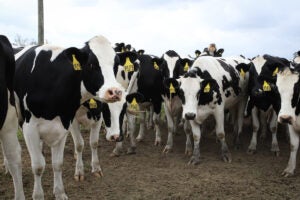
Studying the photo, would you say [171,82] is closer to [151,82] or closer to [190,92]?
[190,92]

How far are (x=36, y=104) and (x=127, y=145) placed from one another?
450 cm

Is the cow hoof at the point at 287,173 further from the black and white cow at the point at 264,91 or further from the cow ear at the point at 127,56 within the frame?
the cow ear at the point at 127,56

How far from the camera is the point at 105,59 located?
15.9 ft

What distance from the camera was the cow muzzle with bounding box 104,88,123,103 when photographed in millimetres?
4453

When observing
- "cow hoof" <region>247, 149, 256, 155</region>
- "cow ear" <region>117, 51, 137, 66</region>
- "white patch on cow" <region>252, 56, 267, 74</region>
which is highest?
"cow ear" <region>117, 51, 137, 66</region>

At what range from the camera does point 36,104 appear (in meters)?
4.64

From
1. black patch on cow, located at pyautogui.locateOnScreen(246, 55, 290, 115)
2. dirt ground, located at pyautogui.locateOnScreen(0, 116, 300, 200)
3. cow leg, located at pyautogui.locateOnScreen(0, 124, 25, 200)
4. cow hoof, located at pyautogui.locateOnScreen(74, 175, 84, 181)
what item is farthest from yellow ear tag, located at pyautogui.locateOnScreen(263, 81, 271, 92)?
cow leg, located at pyautogui.locateOnScreen(0, 124, 25, 200)

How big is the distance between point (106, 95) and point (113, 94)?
0.32 ft

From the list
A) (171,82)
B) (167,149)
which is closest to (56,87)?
(171,82)

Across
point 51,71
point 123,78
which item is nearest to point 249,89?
point 123,78

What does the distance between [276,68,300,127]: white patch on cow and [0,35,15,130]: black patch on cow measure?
4004 millimetres

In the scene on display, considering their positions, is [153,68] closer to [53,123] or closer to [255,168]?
[255,168]

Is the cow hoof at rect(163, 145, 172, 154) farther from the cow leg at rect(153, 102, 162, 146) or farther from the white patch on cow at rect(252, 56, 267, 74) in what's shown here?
the white patch on cow at rect(252, 56, 267, 74)


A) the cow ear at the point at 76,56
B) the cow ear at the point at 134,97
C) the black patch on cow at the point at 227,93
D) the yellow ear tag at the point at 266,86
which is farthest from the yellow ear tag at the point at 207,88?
the cow ear at the point at 76,56
